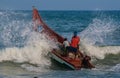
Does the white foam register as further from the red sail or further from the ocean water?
the red sail

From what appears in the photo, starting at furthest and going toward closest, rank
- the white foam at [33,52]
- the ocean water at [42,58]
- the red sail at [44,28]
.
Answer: the red sail at [44,28]
the white foam at [33,52]
the ocean water at [42,58]

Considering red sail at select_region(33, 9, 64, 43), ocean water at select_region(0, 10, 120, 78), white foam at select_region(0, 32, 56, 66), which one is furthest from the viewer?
red sail at select_region(33, 9, 64, 43)

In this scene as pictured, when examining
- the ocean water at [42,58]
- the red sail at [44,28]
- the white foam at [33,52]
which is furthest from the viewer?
the red sail at [44,28]

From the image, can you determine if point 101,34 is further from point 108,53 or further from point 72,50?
point 72,50

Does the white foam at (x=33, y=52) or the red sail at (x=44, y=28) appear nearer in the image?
the white foam at (x=33, y=52)

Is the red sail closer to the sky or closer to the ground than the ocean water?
closer to the sky

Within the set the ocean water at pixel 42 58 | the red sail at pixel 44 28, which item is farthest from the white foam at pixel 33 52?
the red sail at pixel 44 28

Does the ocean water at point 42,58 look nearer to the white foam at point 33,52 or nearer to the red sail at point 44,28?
the white foam at point 33,52

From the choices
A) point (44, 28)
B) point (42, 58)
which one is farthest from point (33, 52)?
point (44, 28)

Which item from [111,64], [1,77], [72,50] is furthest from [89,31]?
[1,77]

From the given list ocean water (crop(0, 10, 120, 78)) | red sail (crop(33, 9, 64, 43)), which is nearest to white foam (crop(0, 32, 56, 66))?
ocean water (crop(0, 10, 120, 78))

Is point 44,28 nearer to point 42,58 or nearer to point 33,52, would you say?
point 33,52

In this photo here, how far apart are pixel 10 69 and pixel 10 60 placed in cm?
247

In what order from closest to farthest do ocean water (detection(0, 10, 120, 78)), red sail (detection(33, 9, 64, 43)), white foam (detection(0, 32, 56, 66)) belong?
1. ocean water (detection(0, 10, 120, 78))
2. white foam (detection(0, 32, 56, 66))
3. red sail (detection(33, 9, 64, 43))
